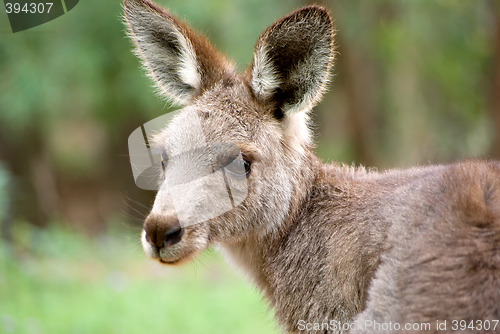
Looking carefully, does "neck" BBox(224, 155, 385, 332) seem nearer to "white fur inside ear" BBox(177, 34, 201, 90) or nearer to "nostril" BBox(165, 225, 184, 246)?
"nostril" BBox(165, 225, 184, 246)

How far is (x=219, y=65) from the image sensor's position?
5.37 m

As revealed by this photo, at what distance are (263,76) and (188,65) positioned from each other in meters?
0.67

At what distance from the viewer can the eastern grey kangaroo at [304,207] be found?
371cm

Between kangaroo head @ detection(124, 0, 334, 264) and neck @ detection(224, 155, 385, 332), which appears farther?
kangaroo head @ detection(124, 0, 334, 264)

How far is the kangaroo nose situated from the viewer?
14.3 ft

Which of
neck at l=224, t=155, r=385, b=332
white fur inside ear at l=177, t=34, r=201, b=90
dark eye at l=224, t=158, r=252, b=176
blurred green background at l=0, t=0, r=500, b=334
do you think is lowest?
blurred green background at l=0, t=0, r=500, b=334

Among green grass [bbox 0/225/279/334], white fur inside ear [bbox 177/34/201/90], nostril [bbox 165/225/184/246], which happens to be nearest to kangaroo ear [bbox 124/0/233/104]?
white fur inside ear [bbox 177/34/201/90]

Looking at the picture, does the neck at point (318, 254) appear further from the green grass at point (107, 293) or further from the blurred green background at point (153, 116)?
the green grass at point (107, 293)

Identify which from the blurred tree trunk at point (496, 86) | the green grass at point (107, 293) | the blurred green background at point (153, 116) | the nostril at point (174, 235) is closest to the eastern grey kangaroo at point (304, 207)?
the nostril at point (174, 235)

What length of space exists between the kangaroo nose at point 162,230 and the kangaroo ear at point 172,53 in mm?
1339

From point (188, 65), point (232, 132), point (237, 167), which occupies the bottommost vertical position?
point (237, 167)

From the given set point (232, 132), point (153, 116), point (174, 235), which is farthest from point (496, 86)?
point (174, 235)

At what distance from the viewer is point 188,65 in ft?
17.6

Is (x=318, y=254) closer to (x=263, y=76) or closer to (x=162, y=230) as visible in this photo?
(x=162, y=230)
